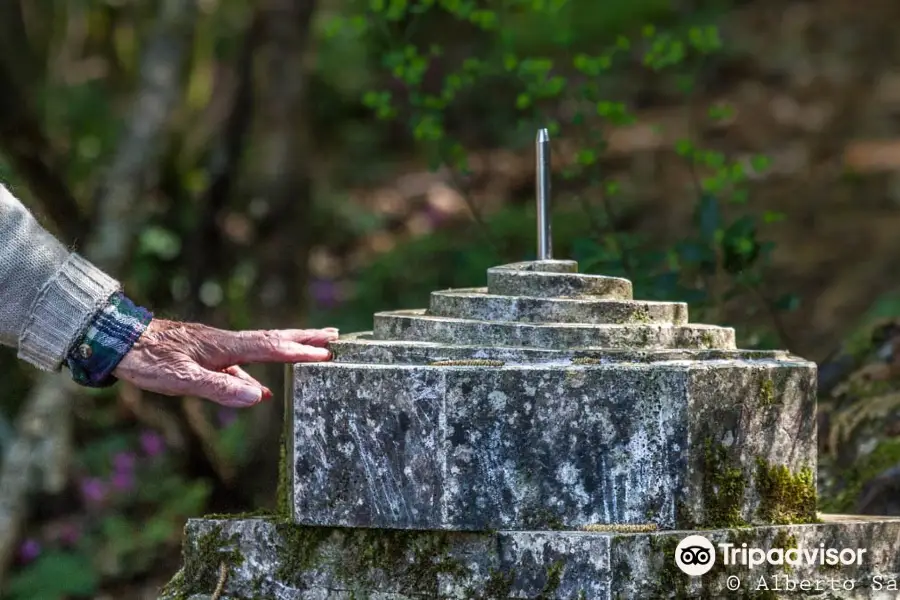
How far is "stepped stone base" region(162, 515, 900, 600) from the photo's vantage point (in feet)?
8.89

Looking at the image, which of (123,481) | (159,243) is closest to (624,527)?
(123,481)

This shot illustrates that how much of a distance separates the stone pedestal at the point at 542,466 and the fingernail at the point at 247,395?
0.09 metres

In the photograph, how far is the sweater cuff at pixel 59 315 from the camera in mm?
2939

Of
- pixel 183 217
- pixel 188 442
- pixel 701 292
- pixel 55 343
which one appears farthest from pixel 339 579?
pixel 183 217

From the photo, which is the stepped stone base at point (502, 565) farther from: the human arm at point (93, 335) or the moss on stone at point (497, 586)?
the human arm at point (93, 335)

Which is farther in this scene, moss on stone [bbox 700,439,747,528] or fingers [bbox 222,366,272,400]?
fingers [bbox 222,366,272,400]

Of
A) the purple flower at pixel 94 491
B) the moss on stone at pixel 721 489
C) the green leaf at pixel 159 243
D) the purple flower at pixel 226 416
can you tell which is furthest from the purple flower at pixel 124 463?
the moss on stone at pixel 721 489

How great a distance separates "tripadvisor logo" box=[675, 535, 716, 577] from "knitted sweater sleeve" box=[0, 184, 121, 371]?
1405 millimetres

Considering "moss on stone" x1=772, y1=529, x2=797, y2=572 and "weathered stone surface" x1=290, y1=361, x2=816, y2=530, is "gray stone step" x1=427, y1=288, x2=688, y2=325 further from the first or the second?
"moss on stone" x1=772, y1=529, x2=797, y2=572

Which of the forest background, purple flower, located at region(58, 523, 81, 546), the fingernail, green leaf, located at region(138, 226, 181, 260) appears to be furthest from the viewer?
green leaf, located at region(138, 226, 181, 260)

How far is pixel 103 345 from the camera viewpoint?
2.95 m

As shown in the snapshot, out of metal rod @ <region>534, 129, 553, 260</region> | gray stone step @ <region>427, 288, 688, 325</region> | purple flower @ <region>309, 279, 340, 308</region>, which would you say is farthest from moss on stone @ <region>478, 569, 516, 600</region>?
purple flower @ <region>309, 279, 340, 308</region>

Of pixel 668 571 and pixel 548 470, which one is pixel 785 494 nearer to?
pixel 668 571

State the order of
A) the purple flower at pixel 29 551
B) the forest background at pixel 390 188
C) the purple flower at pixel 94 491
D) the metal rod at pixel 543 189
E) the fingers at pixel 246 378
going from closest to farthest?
1. the fingers at pixel 246 378
2. the metal rod at pixel 543 189
3. the forest background at pixel 390 188
4. the purple flower at pixel 29 551
5. the purple flower at pixel 94 491
